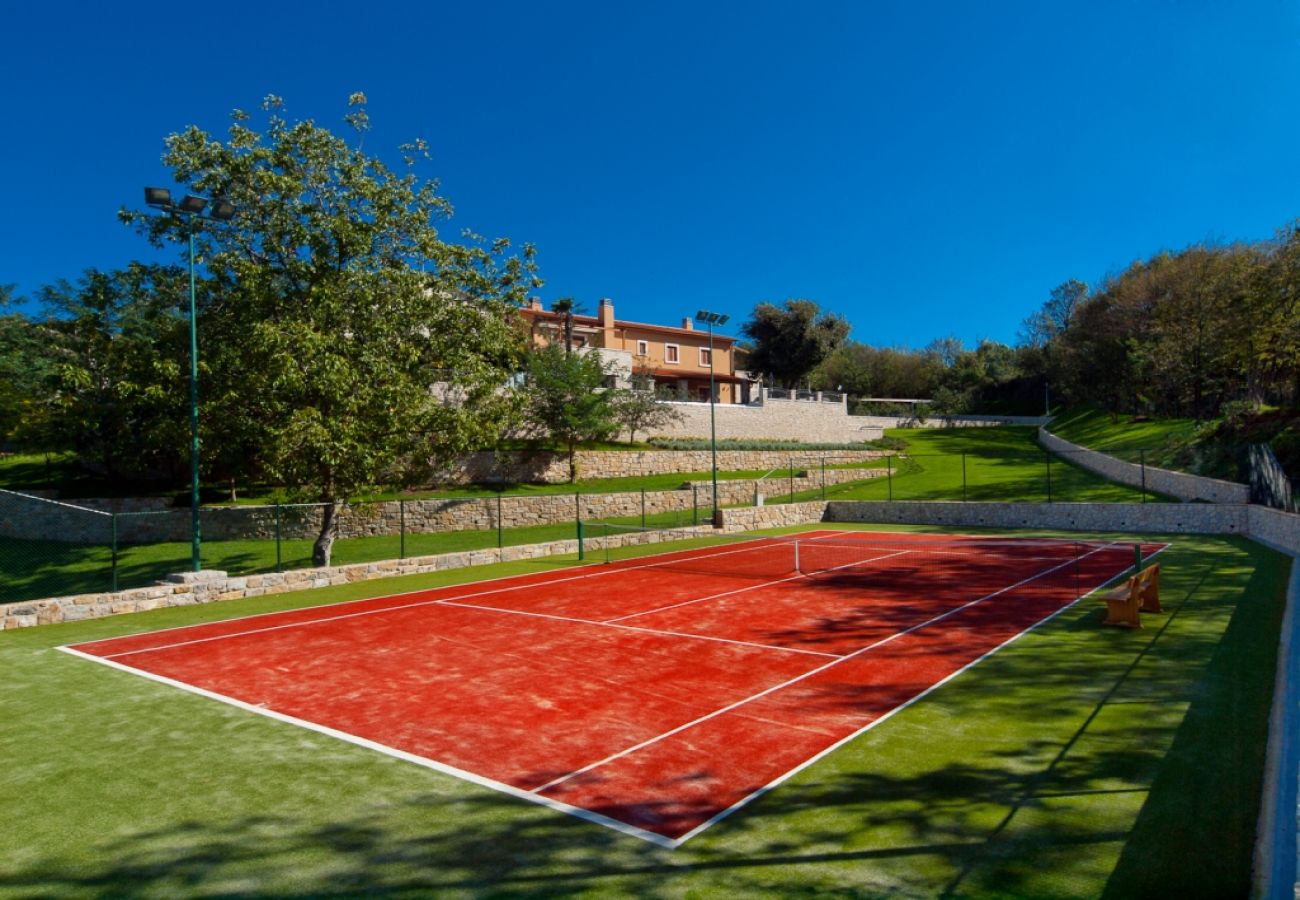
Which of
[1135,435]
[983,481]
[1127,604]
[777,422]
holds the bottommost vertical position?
[1127,604]

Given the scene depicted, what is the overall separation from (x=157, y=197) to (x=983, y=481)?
3684cm

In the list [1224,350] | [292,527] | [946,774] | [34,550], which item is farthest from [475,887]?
[1224,350]

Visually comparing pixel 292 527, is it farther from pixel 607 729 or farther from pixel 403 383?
pixel 607 729

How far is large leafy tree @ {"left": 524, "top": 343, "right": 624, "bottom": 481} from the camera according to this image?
3834 cm

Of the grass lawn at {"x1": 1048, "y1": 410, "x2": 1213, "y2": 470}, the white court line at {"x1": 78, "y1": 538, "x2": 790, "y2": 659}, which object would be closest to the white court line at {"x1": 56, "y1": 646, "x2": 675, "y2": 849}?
the white court line at {"x1": 78, "y1": 538, "x2": 790, "y2": 659}

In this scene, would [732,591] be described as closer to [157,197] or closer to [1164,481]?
[157,197]

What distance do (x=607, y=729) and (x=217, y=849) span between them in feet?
12.3

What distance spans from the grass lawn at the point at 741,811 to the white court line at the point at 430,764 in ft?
0.43

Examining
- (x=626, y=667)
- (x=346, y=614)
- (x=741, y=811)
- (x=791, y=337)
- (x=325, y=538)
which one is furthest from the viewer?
(x=791, y=337)

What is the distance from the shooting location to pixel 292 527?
2578cm

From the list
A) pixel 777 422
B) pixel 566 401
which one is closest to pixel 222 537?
pixel 566 401

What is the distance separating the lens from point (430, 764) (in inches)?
288

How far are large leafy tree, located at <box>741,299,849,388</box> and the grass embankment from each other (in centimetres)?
1332

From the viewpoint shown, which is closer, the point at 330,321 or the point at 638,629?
the point at 638,629
